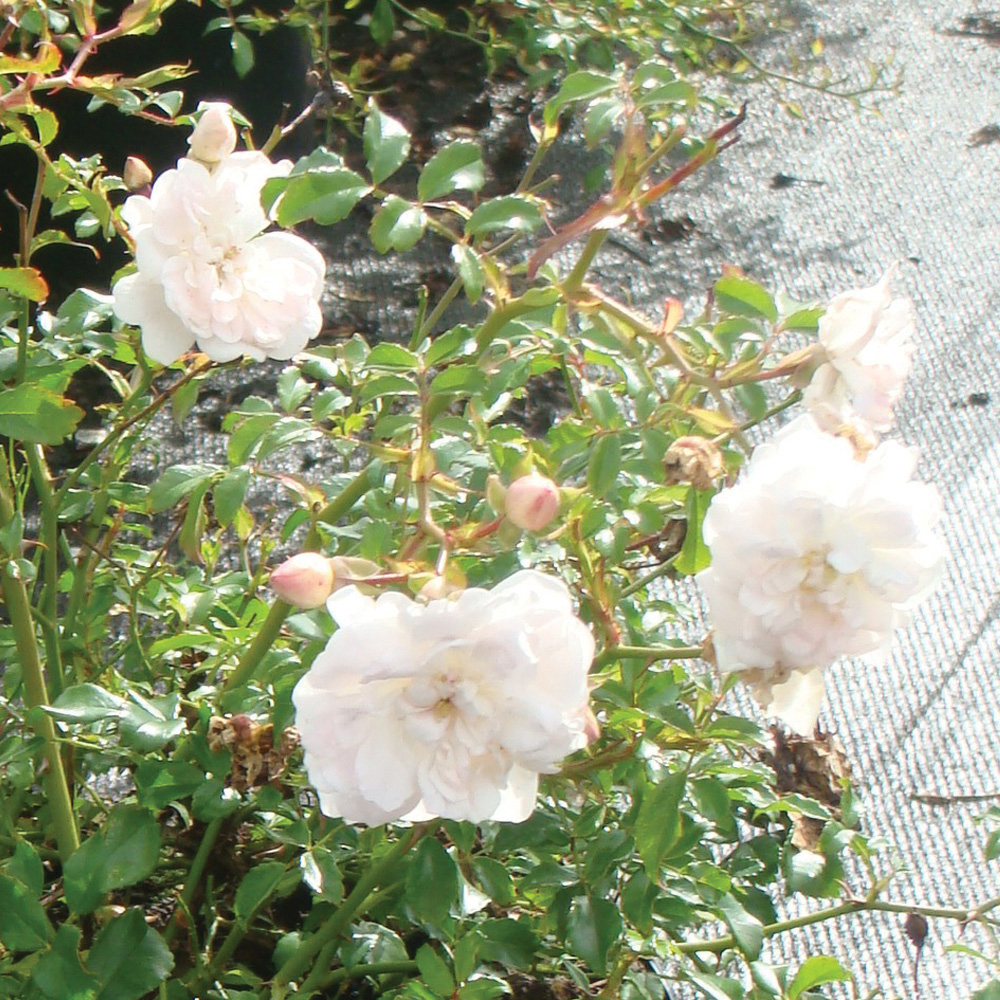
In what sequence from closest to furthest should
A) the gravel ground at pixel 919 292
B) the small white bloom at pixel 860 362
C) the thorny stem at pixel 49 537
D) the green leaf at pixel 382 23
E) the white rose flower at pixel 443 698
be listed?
the white rose flower at pixel 443 698, the small white bloom at pixel 860 362, the thorny stem at pixel 49 537, the gravel ground at pixel 919 292, the green leaf at pixel 382 23

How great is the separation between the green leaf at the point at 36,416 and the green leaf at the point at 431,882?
0.25 metres

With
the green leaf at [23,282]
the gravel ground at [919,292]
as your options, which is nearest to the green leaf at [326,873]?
the green leaf at [23,282]

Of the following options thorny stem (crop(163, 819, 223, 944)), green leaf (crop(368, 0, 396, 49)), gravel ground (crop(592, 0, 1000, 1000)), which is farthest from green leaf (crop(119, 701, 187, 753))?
green leaf (crop(368, 0, 396, 49))

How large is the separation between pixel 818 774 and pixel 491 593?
20.0 inches

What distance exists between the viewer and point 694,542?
1.95 ft

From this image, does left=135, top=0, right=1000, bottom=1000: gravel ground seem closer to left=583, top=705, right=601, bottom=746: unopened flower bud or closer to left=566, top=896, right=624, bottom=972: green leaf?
left=566, top=896, right=624, bottom=972: green leaf

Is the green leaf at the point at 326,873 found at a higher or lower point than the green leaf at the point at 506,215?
lower

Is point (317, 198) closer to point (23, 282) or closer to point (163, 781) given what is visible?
point (23, 282)

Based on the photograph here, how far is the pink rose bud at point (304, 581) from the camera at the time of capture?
17.6 inches

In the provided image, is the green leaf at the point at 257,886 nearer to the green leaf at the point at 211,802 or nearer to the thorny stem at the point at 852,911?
the green leaf at the point at 211,802

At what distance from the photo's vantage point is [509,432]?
27.7 inches

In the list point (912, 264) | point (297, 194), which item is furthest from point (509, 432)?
point (912, 264)

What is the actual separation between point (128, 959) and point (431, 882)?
0.15 m

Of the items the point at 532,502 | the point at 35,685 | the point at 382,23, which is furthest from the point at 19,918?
the point at 382,23
